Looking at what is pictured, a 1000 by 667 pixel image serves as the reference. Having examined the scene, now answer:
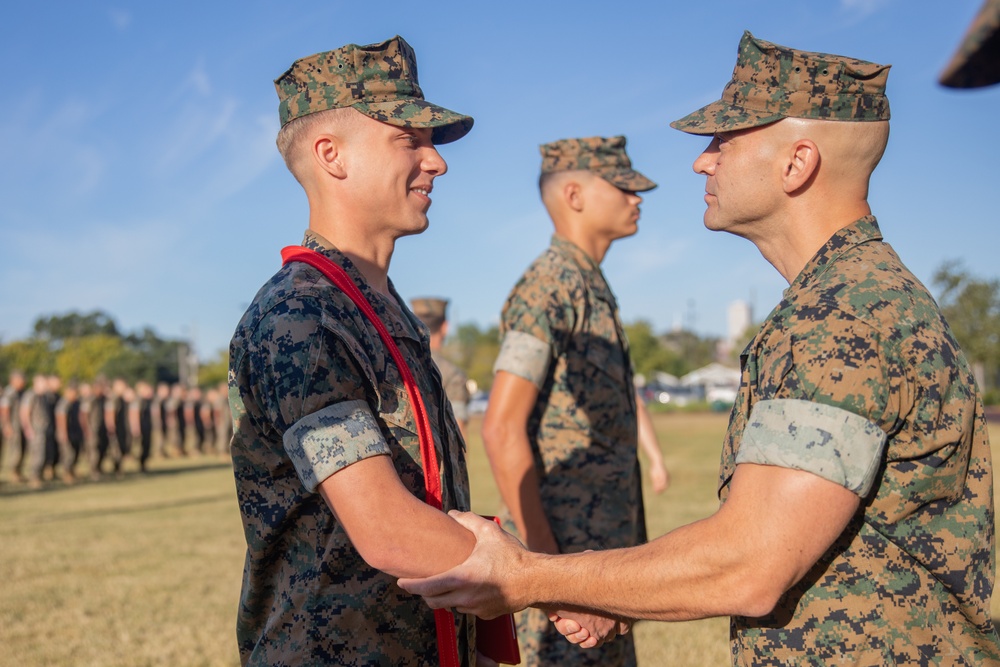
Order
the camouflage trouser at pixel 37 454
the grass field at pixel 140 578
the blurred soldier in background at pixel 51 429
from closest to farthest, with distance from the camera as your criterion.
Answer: the grass field at pixel 140 578 < the camouflage trouser at pixel 37 454 < the blurred soldier in background at pixel 51 429

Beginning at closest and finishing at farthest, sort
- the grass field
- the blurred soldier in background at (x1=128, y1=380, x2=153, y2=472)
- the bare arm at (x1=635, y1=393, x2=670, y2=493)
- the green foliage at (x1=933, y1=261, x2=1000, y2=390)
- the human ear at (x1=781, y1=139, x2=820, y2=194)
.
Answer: the human ear at (x1=781, y1=139, x2=820, y2=194)
the bare arm at (x1=635, y1=393, x2=670, y2=493)
the grass field
the blurred soldier in background at (x1=128, y1=380, x2=153, y2=472)
the green foliage at (x1=933, y1=261, x2=1000, y2=390)

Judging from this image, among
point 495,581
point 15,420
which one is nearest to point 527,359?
point 495,581

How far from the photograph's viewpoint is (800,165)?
7.20 ft

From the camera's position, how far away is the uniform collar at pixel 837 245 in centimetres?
214

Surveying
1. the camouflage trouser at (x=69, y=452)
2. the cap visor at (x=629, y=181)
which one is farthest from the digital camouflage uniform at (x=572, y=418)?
the camouflage trouser at (x=69, y=452)

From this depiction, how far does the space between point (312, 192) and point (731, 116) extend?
1185 millimetres

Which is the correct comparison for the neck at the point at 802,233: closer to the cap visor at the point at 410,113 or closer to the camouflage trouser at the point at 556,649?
the cap visor at the point at 410,113

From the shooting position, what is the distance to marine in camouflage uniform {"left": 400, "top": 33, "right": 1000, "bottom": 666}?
1819mm

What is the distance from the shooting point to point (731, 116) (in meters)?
2.28

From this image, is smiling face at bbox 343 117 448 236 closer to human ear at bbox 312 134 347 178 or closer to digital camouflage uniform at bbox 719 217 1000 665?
human ear at bbox 312 134 347 178

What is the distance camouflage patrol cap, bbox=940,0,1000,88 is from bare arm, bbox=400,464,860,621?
985mm

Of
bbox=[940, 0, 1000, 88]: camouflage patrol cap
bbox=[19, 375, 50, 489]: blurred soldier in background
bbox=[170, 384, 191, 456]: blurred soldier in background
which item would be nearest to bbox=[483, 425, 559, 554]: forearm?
bbox=[940, 0, 1000, 88]: camouflage patrol cap

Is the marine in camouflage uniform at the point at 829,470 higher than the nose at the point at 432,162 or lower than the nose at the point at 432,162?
lower

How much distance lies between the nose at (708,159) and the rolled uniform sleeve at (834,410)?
0.74 m
